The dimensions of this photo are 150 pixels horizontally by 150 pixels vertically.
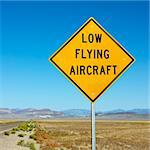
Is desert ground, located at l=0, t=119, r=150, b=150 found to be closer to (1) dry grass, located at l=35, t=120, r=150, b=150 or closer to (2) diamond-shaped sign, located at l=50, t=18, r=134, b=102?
(1) dry grass, located at l=35, t=120, r=150, b=150

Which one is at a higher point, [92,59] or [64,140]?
[92,59]

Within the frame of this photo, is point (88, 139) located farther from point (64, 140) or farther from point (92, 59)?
point (92, 59)

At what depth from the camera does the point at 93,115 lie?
764cm

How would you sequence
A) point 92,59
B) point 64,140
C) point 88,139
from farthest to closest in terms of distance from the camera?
1. point 88,139
2. point 64,140
3. point 92,59

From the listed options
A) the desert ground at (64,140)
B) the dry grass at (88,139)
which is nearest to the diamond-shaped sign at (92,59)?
the desert ground at (64,140)

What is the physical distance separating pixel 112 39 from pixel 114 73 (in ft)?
2.04

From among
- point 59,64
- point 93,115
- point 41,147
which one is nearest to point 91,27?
point 59,64

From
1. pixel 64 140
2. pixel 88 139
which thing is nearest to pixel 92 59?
pixel 64 140

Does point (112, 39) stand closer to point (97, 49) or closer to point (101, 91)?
point (97, 49)

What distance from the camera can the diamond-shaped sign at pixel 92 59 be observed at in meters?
7.80

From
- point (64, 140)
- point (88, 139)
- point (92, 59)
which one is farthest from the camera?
point (88, 139)


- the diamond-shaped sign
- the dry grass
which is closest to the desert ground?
the dry grass

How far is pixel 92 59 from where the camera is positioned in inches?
309

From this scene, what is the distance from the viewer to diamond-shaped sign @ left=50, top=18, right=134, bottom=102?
7.80 meters
